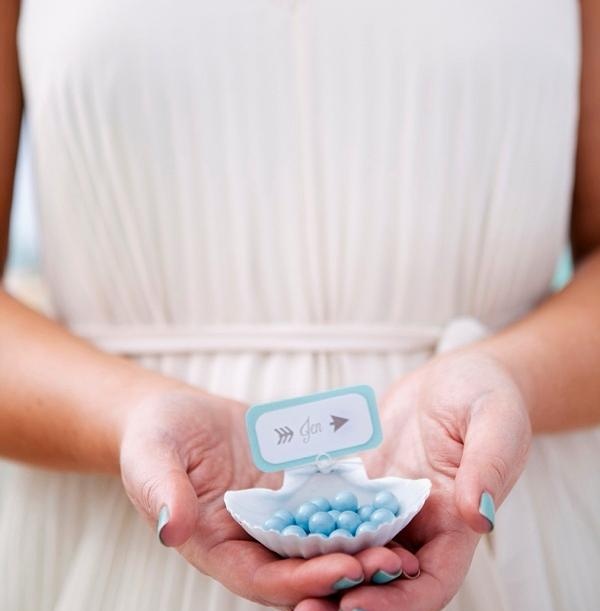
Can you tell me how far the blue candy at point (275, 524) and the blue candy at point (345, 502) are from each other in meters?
0.06

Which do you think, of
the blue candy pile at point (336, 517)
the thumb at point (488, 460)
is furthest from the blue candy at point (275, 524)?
the thumb at point (488, 460)

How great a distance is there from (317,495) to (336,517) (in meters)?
0.06

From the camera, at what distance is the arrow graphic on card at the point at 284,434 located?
72cm

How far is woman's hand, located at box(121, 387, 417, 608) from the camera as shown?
0.58 metres

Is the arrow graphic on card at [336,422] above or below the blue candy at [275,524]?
above

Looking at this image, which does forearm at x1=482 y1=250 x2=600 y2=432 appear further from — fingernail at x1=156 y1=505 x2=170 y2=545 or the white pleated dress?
fingernail at x1=156 y1=505 x2=170 y2=545

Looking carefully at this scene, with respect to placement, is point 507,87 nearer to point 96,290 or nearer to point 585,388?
point 585,388

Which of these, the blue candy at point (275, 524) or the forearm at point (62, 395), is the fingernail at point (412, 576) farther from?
the forearm at point (62, 395)

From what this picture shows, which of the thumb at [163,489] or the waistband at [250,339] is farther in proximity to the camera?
the waistband at [250,339]

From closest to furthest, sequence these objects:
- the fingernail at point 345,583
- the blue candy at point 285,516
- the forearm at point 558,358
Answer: the fingernail at point 345,583, the blue candy at point 285,516, the forearm at point 558,358

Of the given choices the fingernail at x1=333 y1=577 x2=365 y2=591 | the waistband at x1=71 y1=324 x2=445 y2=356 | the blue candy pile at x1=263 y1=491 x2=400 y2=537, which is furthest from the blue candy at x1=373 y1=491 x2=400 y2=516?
the waistband at x1=71 y1=324 x2=445 y2=356

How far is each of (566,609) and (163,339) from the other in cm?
44

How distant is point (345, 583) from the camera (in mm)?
579

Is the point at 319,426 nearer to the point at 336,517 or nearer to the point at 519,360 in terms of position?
the point at 336,517
